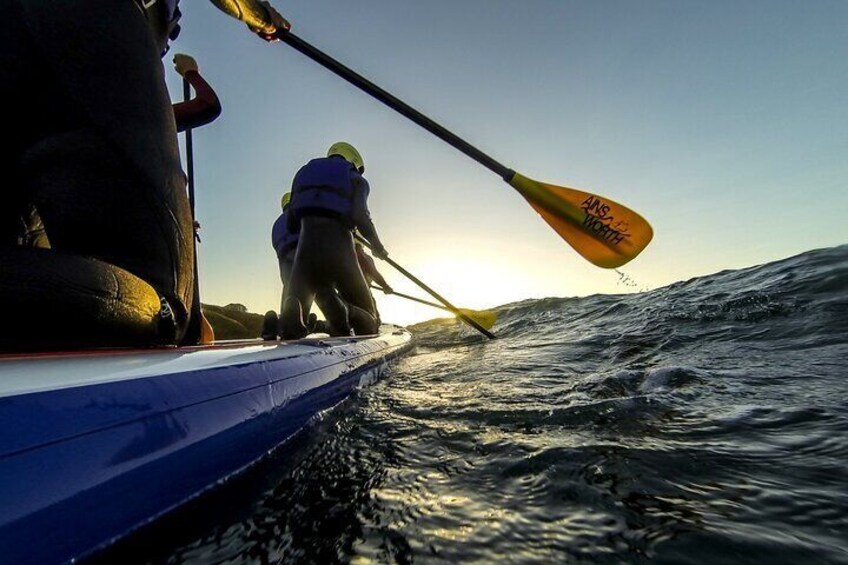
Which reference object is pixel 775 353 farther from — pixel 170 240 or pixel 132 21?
pixel 132 21

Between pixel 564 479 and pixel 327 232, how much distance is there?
156 inches

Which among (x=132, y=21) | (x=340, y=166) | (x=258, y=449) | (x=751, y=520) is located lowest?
(x=751, y=520)

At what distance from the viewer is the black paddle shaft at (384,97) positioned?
402 centimetres

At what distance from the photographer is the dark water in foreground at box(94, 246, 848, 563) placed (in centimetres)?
114

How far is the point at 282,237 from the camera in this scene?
21.9 ft

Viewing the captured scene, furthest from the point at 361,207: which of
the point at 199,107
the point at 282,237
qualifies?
the point at 199,107

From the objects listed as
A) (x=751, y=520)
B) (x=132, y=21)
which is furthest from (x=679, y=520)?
(x=132, y=21)

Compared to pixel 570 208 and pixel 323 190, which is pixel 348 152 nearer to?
pixel 323 190

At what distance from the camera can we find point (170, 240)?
1.65 meters

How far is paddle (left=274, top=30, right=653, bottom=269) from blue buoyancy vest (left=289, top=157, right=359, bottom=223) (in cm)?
120

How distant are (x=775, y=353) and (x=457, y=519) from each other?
3.40 metres

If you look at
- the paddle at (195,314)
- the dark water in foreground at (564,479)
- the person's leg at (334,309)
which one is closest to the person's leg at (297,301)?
the person's leg at (334,309)

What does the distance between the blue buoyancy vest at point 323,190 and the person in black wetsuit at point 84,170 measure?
10.8ft

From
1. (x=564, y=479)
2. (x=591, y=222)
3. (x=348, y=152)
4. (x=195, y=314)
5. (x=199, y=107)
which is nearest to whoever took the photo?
(x=564, y=479)
